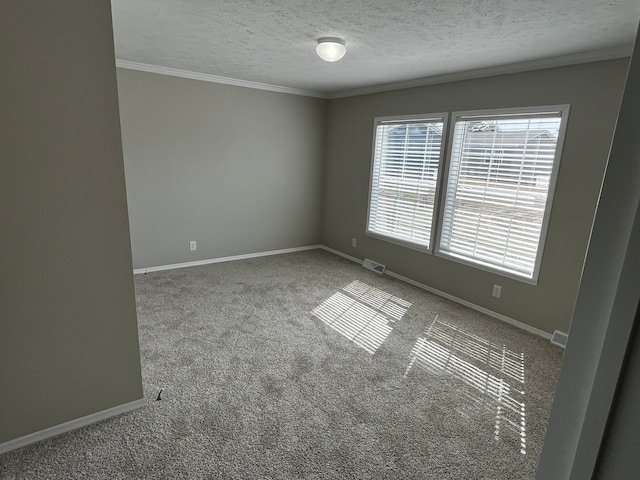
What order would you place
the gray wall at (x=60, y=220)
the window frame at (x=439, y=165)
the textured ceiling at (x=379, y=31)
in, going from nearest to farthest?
the gray wall at (x=60, y=220) → the textured ceiling at (x=379, y=31) → the window frame at (x=439, y=165)

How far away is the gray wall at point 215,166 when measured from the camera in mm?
4129

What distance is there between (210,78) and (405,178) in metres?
2.64

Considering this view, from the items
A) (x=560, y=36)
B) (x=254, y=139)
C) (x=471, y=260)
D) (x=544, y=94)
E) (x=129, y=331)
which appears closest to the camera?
(x=129, y=331)

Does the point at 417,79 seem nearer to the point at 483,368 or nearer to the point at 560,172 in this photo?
the point at 560,172

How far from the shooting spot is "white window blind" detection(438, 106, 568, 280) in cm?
308

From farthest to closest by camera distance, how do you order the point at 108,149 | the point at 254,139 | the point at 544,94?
the point at 254,139 < the point at 544,94 < the point at 108,149

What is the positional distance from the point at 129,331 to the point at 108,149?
1.02 m

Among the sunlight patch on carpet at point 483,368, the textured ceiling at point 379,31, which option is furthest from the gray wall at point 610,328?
the textured ceiling at point 379,31

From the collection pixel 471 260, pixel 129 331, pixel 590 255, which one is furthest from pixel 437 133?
pixel 590 255

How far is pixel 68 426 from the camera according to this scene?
1.99 m

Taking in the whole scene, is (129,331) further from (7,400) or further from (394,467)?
(394,467)

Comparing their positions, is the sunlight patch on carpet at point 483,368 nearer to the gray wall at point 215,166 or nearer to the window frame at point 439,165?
the window frame at point 439,165

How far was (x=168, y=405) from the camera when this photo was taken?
220 cm

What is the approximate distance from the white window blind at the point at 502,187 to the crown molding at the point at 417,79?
365 mm
